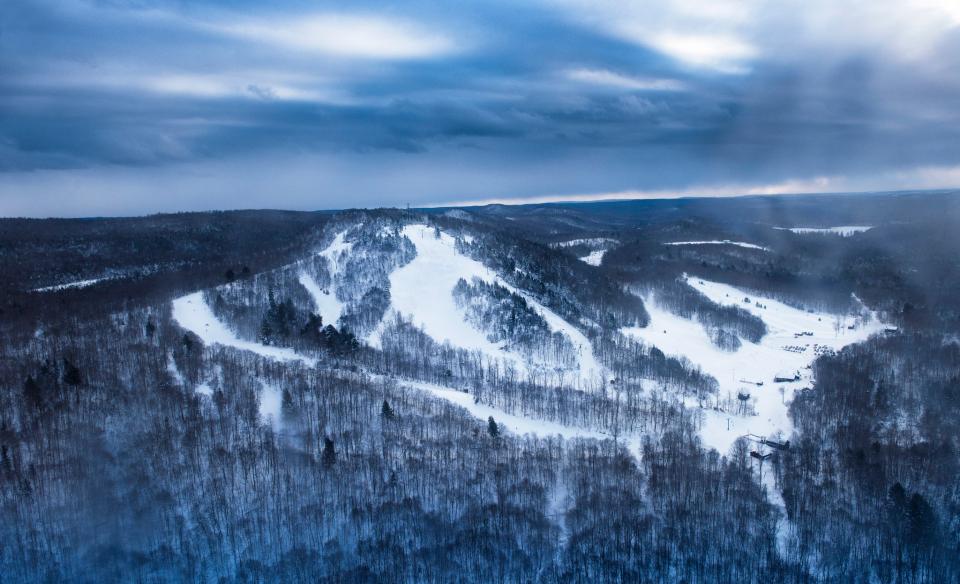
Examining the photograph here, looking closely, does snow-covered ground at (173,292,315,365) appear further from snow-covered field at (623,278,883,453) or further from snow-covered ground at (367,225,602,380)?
snow-covered field at (623,278,883,453)

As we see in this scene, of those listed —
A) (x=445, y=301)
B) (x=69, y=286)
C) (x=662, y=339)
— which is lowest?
(x=662, y=339)

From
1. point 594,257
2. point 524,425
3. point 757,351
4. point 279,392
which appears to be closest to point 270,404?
point 279,392

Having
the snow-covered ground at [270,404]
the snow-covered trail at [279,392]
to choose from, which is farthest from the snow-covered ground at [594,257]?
the snow-covered ground at [270,404]

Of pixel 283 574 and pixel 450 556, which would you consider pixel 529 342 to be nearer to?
pixel 450 556

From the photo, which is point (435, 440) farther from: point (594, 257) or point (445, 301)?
point (594, 257)

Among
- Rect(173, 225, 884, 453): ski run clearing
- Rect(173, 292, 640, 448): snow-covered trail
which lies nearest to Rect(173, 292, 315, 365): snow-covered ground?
Rect(173, 292, 640, 448): snow-covered trail

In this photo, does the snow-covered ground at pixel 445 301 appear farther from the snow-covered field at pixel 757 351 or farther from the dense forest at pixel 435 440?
the snow-covered field at pixel 757 351
